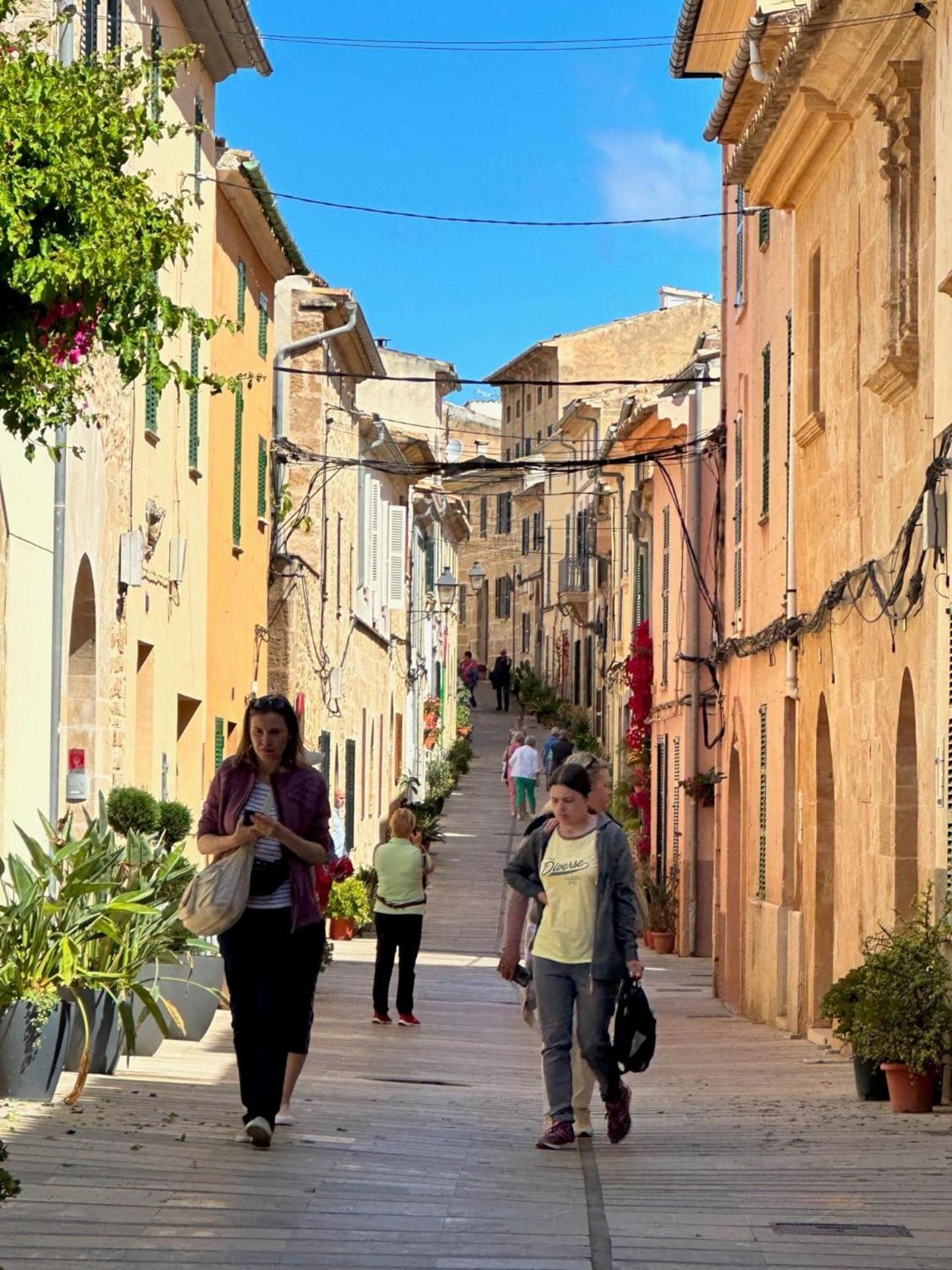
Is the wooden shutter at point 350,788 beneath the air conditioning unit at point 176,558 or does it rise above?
beneath

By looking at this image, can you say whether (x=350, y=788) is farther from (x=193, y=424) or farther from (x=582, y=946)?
(x=582, y=946)

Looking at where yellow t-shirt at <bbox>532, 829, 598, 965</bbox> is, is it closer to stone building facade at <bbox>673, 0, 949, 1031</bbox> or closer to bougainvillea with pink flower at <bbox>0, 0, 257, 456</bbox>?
stone building facade at <bbox>673, 0, 949, 1031</bbox>

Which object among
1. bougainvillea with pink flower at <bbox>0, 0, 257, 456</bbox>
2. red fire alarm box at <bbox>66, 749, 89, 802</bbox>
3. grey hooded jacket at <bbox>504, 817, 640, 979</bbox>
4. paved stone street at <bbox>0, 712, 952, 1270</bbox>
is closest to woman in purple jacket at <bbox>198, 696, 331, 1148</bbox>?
paved stone street at <bbox>0, 712, 952, 1270</bbox>

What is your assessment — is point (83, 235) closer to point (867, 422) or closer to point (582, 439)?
point (867, 422)

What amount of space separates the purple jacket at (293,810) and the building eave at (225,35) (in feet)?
39.9

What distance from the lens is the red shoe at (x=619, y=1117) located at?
989 centimetres

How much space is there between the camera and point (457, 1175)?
8.71 meters

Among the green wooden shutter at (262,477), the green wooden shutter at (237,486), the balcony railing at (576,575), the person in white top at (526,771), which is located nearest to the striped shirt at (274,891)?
the green wooden shutter at (237,486)

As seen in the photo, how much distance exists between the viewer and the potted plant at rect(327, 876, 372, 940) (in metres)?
27.0

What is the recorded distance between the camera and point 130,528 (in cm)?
1731

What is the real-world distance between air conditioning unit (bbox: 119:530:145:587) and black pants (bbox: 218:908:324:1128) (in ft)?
26.2

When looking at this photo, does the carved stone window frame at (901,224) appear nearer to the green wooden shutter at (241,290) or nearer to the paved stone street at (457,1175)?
the paved stone street at (457,1175)

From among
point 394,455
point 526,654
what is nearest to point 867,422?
point 394,455

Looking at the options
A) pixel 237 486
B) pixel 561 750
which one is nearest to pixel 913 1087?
pixel 237 486
